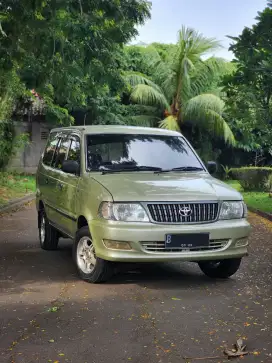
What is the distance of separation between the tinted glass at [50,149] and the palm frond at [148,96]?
2006cm

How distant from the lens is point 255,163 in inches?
1252

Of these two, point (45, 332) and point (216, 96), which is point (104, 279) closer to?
point (45, 332)

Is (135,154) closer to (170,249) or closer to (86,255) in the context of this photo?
(86,255)

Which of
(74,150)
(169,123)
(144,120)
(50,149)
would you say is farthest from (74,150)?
A: (144,120)

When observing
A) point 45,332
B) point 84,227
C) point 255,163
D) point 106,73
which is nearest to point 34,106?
point 255,163

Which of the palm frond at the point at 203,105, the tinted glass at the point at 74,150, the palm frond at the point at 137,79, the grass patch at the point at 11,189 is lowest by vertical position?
the grass patch at the point at 11,189

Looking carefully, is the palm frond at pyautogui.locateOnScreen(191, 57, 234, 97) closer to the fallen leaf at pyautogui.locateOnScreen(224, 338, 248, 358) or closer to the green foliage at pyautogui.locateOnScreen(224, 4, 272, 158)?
the green foliage at pyautogui.locateOnScreen(224, 4, 272, 158)

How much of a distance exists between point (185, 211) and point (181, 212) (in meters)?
0.05

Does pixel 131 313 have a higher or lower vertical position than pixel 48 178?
lower

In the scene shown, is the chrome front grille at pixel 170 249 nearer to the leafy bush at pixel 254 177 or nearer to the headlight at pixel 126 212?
the headlight at pixel 126 212

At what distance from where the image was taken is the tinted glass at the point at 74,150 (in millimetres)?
7475

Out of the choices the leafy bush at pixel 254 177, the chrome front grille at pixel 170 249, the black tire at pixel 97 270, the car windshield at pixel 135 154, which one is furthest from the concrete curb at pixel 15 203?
the leafy bush at pixel 254 177

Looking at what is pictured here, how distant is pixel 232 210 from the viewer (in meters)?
6.52

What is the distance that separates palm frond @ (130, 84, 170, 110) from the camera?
95.5ft
